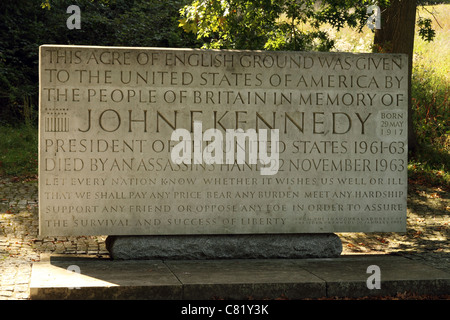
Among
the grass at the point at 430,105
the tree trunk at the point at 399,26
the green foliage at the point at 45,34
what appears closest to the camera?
the tree trunk at the point at 399,26

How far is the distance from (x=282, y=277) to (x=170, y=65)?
2736 mm

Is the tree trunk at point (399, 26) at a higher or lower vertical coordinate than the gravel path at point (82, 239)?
higher

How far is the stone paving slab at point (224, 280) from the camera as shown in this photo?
18.6 feet

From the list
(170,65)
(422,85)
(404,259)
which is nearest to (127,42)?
(422,85)

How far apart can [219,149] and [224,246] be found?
3.79 feet

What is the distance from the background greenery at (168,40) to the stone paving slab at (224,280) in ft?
15.8

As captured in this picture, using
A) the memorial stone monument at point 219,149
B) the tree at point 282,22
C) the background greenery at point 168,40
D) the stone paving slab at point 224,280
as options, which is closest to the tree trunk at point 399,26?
the tree at point 282,22

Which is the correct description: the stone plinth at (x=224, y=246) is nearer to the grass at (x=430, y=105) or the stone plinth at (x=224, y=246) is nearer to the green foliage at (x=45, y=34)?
the grass at (x=430, y=105)

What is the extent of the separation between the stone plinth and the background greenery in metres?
4.28

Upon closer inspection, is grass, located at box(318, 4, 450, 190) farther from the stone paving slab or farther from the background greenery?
the stone paving slab

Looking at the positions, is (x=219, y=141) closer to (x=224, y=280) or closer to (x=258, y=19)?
(x=224, y=280)

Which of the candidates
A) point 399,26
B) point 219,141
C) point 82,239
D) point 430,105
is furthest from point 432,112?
point 82,239
